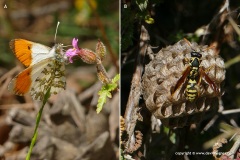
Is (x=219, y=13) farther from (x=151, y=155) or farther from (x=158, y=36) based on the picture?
(x=151, y=155)

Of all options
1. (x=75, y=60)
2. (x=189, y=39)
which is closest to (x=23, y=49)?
(x=189, y=39)

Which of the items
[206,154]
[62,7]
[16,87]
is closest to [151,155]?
[206,154]

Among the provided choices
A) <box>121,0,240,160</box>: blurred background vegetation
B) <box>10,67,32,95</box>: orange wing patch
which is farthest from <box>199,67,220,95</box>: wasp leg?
<box>10,67,32,95</box>: orange wing patch

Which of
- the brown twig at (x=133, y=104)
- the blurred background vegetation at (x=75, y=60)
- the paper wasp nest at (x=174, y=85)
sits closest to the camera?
the paper wasp nest at (x=174, y=85)

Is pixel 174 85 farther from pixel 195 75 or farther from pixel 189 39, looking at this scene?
pixel 189 39

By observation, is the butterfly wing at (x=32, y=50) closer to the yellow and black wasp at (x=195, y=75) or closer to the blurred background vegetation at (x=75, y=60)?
the blurred background vegetation at (x=75, y=60)

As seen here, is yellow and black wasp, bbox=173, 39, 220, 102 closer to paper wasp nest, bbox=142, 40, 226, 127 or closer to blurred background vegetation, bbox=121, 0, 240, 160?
paper wasp nest, bbox=142, 40, 226, 127

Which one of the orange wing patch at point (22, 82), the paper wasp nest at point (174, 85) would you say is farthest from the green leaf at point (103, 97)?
the orange wing patch at point (22, 82)
